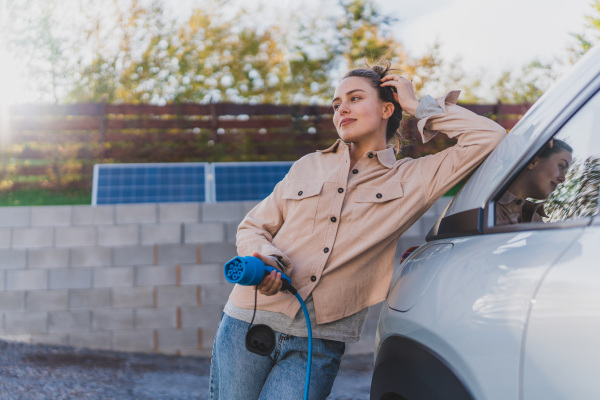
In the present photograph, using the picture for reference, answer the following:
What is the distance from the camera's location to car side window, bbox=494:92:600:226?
4.37ft

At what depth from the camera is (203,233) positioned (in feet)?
20.8

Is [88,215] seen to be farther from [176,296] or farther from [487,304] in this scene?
[487,304]

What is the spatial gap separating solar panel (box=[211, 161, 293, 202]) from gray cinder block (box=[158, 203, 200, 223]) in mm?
387

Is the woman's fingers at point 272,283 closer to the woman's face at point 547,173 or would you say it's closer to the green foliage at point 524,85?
the woman's face at point 547,173

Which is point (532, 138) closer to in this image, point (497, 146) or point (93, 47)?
point (497, 146)

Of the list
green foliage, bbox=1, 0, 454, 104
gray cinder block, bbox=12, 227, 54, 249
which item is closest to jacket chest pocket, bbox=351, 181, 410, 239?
gray cinder block, bbox=12, 227, 54, 249

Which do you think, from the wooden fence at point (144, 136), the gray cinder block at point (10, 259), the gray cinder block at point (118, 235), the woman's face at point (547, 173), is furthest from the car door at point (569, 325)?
the wooden fence at point (144, 136)

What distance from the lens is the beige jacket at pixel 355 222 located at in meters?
2.08

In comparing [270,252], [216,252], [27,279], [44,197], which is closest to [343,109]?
[270,252]

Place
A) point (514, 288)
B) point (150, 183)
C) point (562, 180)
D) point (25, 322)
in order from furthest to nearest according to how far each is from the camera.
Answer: point (150, 183) < point (25, 322) < point (562, 180) < point (514, 288)

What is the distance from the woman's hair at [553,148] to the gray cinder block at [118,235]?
206 inches

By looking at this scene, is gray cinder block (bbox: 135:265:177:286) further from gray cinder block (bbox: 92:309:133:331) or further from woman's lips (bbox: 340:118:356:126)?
woman's lips (bbox: 340:118:356:126)

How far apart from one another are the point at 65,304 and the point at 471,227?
Result: 210 inches

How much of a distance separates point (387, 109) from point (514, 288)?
3.95ft
